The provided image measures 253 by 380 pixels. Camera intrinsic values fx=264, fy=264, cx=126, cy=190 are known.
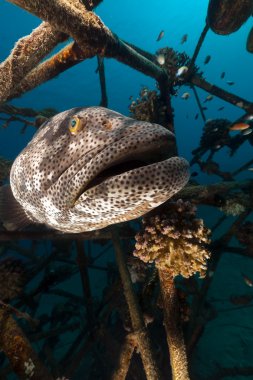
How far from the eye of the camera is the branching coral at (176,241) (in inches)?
118

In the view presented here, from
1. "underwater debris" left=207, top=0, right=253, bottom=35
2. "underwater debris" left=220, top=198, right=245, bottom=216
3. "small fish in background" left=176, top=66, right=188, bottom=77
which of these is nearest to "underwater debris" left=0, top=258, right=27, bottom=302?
"underwater debris" left=220, top=198, right=245, bottom=216

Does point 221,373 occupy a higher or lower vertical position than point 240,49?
lower

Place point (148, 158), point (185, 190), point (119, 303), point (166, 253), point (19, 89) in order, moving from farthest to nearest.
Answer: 1. point (119, 303)
2. point (19, 89)
3. point (185, 190)
4. point (166, 253)
5. point (148, 158)

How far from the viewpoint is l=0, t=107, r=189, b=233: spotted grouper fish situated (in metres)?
1.92

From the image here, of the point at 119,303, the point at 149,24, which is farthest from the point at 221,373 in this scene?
the point at 149,24

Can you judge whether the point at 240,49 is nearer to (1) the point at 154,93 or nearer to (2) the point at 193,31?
(2) the point at 193,31

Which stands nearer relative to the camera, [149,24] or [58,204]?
[58,204]

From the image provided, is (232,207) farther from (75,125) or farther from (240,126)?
(240,126)

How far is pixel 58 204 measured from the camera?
2375 mm

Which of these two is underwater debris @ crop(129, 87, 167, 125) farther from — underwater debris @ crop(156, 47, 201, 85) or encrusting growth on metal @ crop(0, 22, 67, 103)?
underwater debris @ crop(156, 47, 201, 85)

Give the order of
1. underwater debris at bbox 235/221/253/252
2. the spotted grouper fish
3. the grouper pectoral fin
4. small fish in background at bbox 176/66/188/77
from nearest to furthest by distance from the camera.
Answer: the spotted grouper fish → the grouper pectoral fin → underwater debris at bbox 235/221/253/252 → small fish in background at bbox 176/66/188/77

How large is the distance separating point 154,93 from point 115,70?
12518cm

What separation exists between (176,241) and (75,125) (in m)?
1.73

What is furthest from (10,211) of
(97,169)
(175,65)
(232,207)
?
(175,65)
